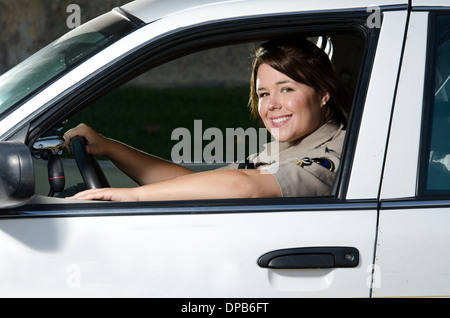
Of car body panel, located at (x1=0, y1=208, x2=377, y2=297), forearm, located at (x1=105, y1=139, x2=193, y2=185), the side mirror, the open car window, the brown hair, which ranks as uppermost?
the open car window

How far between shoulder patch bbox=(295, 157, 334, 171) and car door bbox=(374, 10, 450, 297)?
0.30m

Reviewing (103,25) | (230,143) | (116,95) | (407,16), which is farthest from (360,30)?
(116,95)

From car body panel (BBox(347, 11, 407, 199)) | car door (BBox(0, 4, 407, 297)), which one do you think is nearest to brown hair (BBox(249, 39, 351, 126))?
car body panel (BBox(347, 11, 407, 199))

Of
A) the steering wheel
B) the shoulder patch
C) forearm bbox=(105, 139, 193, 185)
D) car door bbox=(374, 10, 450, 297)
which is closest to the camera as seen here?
car door bbox=(374, 10, 450, 297)

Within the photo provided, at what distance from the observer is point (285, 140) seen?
8.13 ft

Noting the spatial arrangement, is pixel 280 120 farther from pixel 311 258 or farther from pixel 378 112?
pixel 311 258

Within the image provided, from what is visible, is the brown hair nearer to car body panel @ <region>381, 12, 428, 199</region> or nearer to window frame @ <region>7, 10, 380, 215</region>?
window frame @ <region>7, 10, 380, 215</region>

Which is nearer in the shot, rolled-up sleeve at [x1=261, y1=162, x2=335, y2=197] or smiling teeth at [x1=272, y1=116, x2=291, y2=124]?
rolled-up sleeve at [x1=261, y1=162, x2=335, y2=197]

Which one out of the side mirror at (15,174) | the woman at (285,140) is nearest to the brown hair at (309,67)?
the woman at (285,140)

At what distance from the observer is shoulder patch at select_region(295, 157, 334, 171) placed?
219cm

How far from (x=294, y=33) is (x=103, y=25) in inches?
24.3

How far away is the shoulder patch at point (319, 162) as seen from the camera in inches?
86.1

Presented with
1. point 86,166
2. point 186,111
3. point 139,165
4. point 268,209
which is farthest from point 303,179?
point 186,111

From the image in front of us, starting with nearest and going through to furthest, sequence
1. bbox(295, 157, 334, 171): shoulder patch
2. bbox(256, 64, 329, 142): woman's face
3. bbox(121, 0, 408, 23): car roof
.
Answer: bbox(121, 0, 408, 23): car roof, bbox(295, 157, 334, 171): shoulder patch, bbox(256, 64, 329, 142): woman's face
